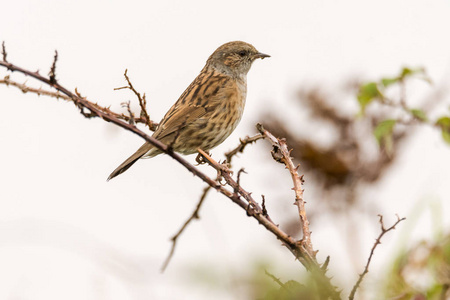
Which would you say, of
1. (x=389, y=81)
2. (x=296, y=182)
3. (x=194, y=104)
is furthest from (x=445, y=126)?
(x=194, y=104)

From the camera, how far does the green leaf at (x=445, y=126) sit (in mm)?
3611

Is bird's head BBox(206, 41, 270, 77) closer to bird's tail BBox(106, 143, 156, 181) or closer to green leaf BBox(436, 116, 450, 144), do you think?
bird's tail BBox(106, 143, 156, 181)

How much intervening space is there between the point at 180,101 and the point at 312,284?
361 cm

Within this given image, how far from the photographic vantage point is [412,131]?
6.25 m

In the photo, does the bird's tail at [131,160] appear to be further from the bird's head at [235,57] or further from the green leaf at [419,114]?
the bird's head at [235,57]

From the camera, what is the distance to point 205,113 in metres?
4.99

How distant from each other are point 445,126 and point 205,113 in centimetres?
194

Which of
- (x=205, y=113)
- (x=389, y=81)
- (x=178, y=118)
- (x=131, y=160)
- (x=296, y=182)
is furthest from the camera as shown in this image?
(x=205, y=113)

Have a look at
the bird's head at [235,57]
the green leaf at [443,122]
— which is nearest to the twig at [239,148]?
the green leaf at [443,122]

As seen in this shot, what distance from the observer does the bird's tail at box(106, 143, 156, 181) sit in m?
4.20

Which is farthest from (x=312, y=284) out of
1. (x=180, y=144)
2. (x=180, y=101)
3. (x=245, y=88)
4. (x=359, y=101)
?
(x=245, y=88)

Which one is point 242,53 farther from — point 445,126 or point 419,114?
point 445,126

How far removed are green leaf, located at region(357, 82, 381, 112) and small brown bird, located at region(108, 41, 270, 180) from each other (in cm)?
117

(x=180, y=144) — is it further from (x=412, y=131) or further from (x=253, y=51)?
(x=412, y=131)
